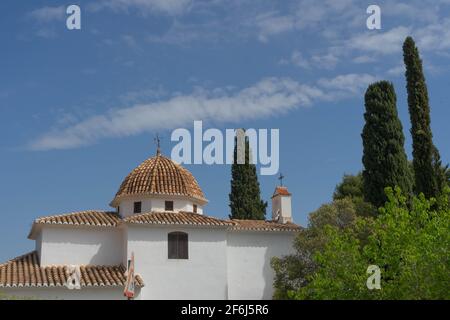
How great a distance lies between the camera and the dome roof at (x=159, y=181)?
28766 millimetres

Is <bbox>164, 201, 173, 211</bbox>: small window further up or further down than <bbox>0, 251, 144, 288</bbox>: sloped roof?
further up

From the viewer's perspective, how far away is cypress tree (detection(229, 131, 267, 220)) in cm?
4153

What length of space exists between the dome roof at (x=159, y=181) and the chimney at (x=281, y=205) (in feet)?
15.1

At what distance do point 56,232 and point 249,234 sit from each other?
10.1 meters

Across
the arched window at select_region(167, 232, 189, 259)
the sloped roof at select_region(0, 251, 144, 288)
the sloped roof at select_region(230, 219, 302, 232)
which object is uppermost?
the sloped roof at select_region(230, 219, 302, 232)

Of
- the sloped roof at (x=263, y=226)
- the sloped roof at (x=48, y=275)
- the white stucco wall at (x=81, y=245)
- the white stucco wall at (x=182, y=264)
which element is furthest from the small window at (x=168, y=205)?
the sloped roof at (x=48, y=275)

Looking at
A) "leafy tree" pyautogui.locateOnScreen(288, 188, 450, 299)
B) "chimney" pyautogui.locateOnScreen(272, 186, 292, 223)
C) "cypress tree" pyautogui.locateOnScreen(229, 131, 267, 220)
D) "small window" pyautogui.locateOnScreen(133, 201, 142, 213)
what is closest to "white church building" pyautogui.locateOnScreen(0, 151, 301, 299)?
Result: "small window" pyautogui.locateOnScreen(133, 201, 142, 213)

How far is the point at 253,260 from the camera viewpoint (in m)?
29.0

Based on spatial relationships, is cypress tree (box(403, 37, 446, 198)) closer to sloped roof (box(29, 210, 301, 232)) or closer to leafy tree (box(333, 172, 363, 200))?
sloped roof (box(29, 210, 301, 232))

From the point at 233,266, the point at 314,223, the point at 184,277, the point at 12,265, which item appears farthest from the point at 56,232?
the point at 314,223

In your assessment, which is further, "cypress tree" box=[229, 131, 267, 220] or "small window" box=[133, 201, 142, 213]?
"cypress tree" box=[229, 131, 267, 220]

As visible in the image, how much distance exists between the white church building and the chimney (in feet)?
3.82

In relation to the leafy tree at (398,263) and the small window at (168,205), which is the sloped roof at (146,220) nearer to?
the small window at (168,205)
